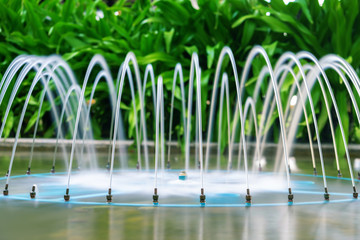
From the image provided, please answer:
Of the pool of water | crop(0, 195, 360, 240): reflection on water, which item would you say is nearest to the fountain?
the pool of water

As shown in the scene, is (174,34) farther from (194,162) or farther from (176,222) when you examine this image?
(176,222)

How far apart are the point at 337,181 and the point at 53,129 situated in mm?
9055

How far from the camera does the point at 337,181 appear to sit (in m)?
8.07

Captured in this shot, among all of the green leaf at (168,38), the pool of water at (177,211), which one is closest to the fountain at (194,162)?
the pool of water at (177,211)

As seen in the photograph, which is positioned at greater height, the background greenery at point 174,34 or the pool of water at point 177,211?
the background greenery at point 174,34

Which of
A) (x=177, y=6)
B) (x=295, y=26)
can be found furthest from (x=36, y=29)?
(x=295, y=26)

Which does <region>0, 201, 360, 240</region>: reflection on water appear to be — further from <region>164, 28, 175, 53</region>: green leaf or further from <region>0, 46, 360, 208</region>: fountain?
<region>164, 28, 175, 53</region>: green leaf

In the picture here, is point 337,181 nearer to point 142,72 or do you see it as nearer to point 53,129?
point 142,72

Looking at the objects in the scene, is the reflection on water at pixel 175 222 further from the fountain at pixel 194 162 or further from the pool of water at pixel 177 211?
the fountain at pixel 194 162

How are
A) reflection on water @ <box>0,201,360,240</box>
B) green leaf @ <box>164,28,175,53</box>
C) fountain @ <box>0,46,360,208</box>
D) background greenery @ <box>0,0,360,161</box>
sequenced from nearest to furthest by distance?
reflection on water @ <box>0,201,360,240</box>
fountain @ <box>0,46,360,208</box>
background greenery @ <box>0,0,360,161</box>
green leaf @ <box>164,28,175,53</box>

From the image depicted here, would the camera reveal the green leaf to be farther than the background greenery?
Yes

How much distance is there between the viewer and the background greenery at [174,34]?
13.1 m

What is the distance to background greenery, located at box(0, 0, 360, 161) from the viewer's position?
43.0 feet

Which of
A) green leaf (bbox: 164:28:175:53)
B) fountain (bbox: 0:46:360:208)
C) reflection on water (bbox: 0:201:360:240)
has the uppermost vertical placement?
green leaf (bbox: 164:28:175:53)
